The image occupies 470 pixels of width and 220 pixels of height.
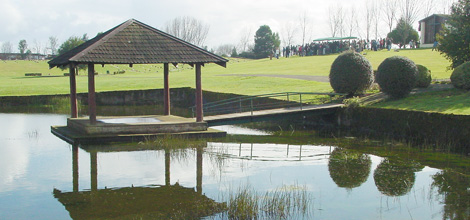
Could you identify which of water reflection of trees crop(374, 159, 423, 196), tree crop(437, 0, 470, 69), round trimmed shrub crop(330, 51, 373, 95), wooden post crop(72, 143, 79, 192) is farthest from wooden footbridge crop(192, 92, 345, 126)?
water reflection of trees crop(374, 159, 423, 196)

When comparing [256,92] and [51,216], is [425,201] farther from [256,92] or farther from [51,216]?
[256,92]

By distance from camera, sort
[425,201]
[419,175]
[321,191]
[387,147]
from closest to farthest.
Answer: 1. [425,201]
2. [321,191]
3. [419,175]
4. [387,147]

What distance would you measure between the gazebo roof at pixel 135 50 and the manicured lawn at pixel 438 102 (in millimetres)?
7968

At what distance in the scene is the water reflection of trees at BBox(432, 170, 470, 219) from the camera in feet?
32.2

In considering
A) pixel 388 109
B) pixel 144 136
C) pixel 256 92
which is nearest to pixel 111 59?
pixel 144 136

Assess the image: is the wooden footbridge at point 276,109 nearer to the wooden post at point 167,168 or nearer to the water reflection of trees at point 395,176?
the wooden post at point 167,168

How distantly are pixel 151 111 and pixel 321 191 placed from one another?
21.6 metres

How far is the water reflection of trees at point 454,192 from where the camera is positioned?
32.2ft

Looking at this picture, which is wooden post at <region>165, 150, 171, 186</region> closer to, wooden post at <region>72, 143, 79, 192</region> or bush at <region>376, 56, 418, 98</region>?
wooden post at <region>72, 143, 79, 192</region>

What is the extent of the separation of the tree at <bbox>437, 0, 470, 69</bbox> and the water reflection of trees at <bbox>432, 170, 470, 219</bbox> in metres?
14.6

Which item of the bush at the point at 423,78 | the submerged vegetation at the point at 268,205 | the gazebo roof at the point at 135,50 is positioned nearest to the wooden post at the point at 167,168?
the submerged vegetation at the point at 268,205

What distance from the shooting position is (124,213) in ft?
31.8

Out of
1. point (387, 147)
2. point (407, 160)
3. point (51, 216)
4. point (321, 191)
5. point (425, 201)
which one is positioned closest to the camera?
point (51, 216)

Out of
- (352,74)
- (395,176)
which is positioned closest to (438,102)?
(352,74)
